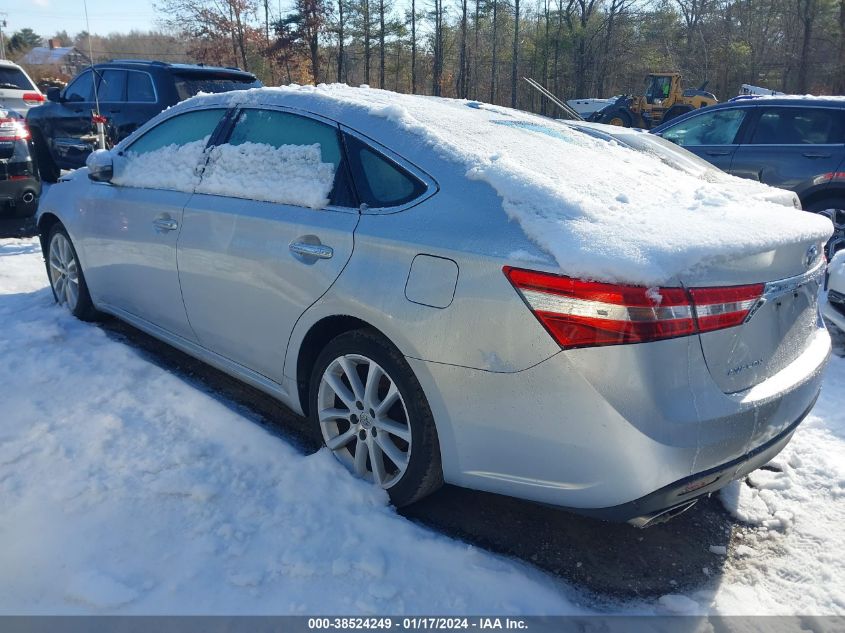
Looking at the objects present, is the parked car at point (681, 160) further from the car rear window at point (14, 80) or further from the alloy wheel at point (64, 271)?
the car rear window at point (14, 80)

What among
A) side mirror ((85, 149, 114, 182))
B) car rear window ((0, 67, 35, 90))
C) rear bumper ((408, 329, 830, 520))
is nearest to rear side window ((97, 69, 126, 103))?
car rear window ((0, 67, 35, 90))

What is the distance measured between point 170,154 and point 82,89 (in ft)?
23.8

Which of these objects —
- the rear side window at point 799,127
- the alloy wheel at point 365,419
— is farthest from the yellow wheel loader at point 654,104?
the alloy wheel at point 365,419

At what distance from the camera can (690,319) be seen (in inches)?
78.4

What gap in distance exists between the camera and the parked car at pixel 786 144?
6.78 metres

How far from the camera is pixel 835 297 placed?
15.1ft

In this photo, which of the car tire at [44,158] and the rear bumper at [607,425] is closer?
the rear bumper at [607,425]

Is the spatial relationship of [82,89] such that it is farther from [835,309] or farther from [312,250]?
[835,309]

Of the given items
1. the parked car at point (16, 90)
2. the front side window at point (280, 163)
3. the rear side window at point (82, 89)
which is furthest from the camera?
the parked car at point (16, 90)

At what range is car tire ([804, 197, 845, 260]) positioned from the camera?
6.67 meters

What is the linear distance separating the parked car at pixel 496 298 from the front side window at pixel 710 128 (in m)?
5.02

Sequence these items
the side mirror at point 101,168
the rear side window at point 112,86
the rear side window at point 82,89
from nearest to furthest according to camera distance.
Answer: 1. the side mirror at point 101,168
2. the rear side window at point 112,86
3. the rear side window at point 82,89

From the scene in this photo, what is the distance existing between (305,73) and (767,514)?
1265 inches

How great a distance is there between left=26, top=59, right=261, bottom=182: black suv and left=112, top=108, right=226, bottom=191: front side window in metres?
4.66
